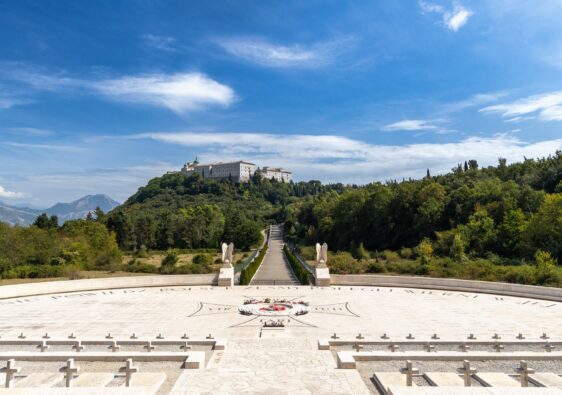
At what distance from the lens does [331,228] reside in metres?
76.8

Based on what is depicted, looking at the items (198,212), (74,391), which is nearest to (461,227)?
(74,391)

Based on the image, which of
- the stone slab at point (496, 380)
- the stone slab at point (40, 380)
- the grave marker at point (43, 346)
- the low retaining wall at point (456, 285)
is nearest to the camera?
the stone slab at point (496, 380)

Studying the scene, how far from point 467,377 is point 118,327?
13280 millimetres

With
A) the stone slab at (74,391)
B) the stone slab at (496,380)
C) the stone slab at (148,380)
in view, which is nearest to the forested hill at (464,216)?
the stone slab at (496,380)

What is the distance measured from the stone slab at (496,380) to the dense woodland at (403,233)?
19495 mm

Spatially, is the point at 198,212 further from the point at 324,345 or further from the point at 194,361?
the point at 194,361

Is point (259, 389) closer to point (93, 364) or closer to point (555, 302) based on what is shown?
point (93, 364)

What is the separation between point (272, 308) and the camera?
67.3ft

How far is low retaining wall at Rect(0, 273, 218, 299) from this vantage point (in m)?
25.8

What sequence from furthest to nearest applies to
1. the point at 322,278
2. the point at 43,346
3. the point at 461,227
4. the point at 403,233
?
1. the point at 403,233
2. the point at 461,227
3. the point at 322,278
4. the point at 43,346

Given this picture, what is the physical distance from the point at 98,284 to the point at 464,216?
147 feet

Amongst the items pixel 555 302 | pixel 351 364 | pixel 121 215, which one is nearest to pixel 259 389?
pixel 351 364

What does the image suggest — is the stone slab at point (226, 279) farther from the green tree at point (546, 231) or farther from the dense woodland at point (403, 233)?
the green tree at point (546, 231)

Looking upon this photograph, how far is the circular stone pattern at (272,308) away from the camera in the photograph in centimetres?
1967
